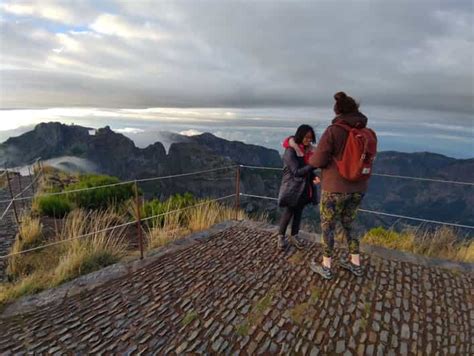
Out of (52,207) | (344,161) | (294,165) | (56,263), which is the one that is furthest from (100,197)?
(344,161)

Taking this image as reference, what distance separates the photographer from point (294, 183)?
4.25m

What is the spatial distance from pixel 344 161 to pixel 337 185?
0.95 feet

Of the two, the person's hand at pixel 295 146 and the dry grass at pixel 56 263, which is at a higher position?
the person's hand at pixel 295 146

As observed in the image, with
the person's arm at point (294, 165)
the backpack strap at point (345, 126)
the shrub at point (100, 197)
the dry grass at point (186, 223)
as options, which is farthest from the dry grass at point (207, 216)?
the backpack strap at point (345, 126)

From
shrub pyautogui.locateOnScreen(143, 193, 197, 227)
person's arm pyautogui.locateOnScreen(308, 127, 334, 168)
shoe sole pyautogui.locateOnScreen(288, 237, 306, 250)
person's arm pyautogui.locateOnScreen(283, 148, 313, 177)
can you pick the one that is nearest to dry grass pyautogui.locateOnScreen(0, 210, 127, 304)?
shrub pyautogui.locateOnScreen(143, 193, 197, 227)

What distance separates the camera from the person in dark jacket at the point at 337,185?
3.46m

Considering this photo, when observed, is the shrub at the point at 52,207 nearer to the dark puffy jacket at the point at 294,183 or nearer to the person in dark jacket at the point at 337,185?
the dark puffy jacket at the point at 294,183

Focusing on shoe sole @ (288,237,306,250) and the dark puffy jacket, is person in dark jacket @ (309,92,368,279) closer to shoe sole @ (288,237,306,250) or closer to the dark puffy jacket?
the dark puffy jacket

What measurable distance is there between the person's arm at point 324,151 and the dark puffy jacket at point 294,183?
47 cm

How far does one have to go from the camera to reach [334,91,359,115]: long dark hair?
3451 mm

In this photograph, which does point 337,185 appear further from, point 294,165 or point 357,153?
point 294,165

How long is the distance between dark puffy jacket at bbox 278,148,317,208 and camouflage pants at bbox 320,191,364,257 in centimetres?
49

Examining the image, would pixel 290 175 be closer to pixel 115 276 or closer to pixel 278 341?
pixel 278 341

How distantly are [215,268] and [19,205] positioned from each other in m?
6.57
